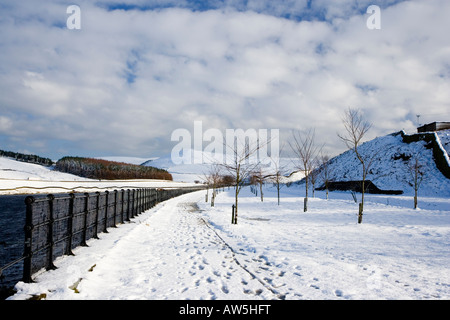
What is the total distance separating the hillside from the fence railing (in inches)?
1309

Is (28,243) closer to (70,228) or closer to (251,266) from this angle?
(70,228)

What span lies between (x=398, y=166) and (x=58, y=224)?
176ft

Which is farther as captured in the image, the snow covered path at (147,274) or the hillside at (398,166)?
the hillside at (398,166)

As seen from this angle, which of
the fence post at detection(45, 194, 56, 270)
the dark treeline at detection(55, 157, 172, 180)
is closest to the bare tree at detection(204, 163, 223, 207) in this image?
the fence post at detection(45, 194, 56, 270)

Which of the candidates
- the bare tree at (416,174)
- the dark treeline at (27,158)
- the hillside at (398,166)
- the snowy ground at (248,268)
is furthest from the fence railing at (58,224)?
the dark treeline at (27,158)

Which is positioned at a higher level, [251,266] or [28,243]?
[28,243]

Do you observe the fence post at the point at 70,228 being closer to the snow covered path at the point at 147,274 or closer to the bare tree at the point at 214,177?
the snow covered path at the point at 147,274

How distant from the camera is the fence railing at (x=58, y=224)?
4.41m

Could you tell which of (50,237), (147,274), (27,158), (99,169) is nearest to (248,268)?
(147,274)

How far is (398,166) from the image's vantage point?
4622 cm

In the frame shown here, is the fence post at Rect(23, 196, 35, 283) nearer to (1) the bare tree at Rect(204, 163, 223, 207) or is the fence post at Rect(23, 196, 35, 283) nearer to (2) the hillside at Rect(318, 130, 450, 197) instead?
(1) the bare tree at Rect(204, 163, 223, 207)

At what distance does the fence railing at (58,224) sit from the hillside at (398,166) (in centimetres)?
3324
